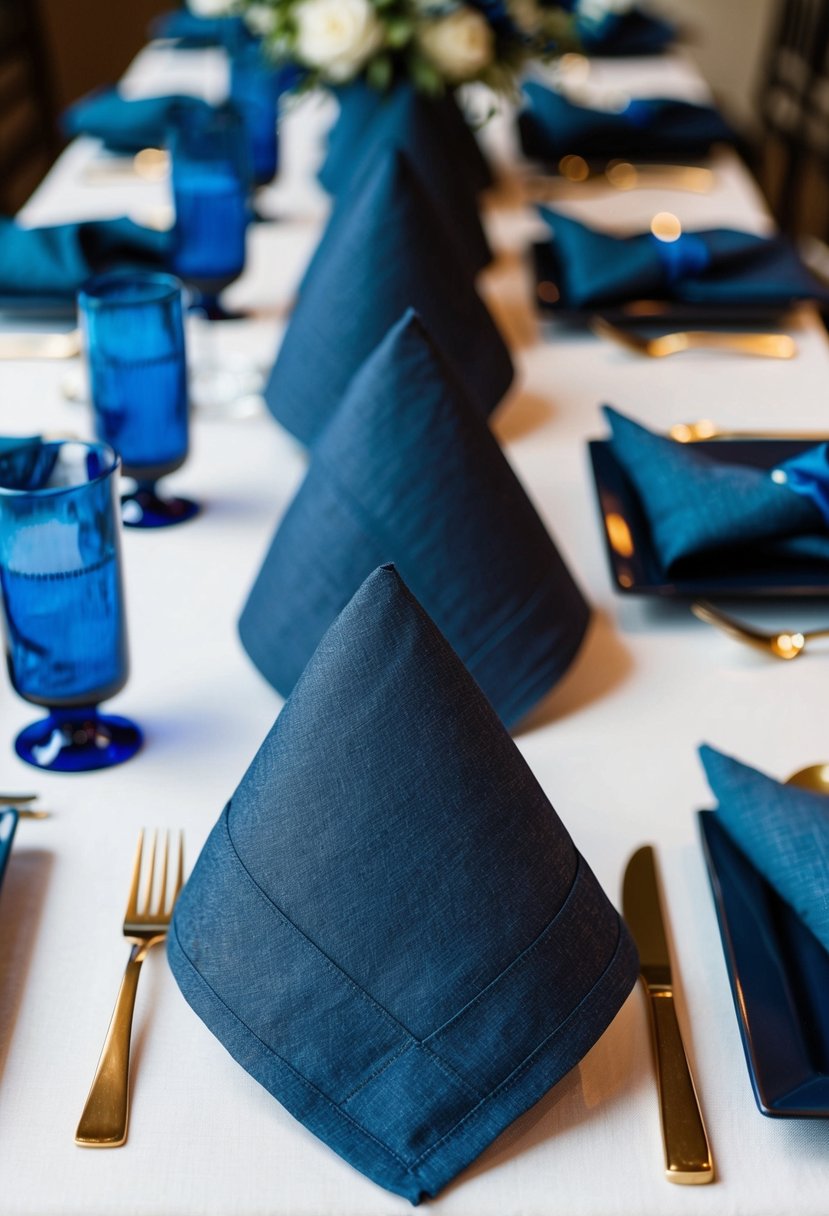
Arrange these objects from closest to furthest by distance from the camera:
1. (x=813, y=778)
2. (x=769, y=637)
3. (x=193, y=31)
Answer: (x=813, y=778)
(x=769, y=637)
(x=193, y=31)

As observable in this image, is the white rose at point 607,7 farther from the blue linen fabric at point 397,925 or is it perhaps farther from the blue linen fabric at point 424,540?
the blue linen fabric at point 397,925

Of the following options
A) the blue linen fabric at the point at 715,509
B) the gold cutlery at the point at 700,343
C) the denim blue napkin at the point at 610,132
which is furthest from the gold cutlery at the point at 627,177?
the blue linen fabric at the point at 715,509

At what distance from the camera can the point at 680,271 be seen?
1.68m

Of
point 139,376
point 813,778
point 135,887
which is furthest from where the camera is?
point 139,376

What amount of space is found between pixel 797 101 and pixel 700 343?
266 centimetres

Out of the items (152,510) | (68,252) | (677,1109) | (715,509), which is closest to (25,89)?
(68,252)

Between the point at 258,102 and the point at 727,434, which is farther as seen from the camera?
the point at 258,102

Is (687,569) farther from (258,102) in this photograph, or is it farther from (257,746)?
(258,102)

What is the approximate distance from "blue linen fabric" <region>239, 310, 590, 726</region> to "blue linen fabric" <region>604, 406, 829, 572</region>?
156mm

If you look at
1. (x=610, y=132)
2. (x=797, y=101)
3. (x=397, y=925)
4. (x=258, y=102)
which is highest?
(x=258, y=102)

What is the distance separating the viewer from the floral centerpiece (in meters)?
1.84

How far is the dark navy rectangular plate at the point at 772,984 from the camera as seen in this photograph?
628 mm

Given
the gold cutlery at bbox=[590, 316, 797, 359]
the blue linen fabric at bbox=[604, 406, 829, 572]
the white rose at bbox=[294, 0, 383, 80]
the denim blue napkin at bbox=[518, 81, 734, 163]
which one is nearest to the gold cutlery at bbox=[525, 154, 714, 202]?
the denim blue napkin at bbox=[518, 81, 734, 163]

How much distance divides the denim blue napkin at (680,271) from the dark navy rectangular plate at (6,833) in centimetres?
106
